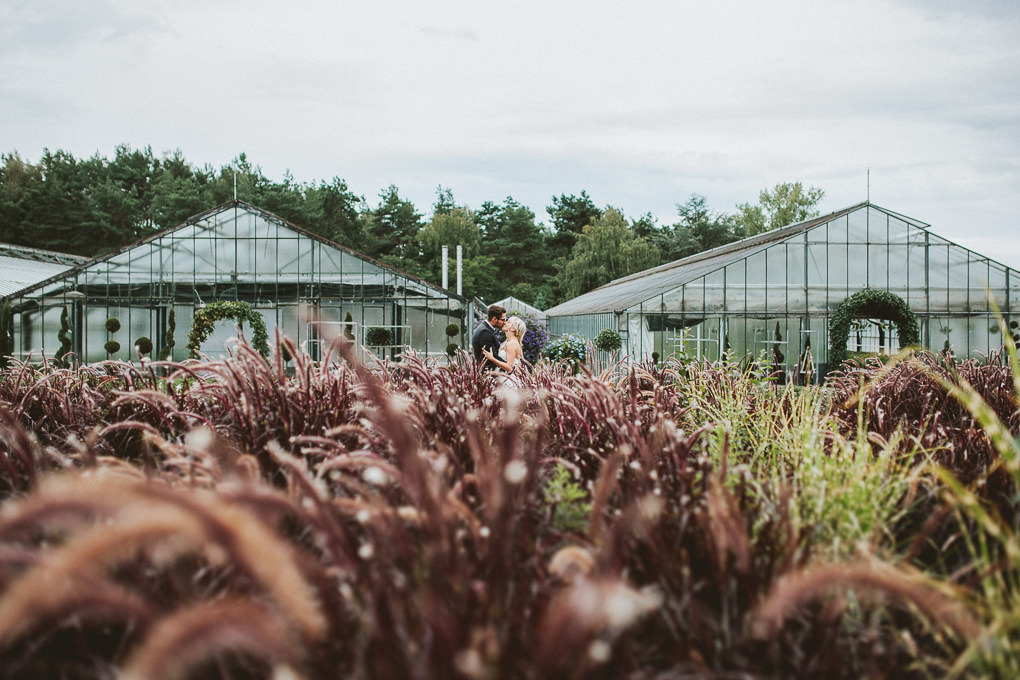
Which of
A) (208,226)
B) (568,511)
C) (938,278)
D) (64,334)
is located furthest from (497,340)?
(64,334)

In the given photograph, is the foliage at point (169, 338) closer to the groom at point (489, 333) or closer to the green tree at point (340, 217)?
the groom at point (489, 333)

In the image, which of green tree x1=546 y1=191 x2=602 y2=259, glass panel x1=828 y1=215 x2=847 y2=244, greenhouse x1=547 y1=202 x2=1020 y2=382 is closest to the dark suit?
greenhouse x1=547 y1=202 x2=1020 y2=382

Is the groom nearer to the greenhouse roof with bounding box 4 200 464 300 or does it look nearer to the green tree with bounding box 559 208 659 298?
the greenhouse roof with bounding box 4 200 464 300

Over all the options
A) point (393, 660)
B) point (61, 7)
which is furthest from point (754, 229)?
point (393, 660)

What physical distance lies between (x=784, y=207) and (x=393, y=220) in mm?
33896

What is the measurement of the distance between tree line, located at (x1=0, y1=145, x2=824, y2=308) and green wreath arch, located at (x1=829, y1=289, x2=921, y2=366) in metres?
29.6

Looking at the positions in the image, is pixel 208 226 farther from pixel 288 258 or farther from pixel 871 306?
pixel 871 306

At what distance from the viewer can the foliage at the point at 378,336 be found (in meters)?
18.2

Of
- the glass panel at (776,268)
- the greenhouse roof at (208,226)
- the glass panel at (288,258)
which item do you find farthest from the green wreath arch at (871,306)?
the glass panel at (288,258)

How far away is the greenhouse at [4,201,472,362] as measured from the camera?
18938mm

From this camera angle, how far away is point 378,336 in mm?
18219

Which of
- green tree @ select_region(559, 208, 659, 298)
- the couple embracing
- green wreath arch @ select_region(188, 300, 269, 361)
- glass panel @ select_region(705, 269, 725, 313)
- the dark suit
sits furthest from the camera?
green tree @ select_region(559, 208, 659, 298)

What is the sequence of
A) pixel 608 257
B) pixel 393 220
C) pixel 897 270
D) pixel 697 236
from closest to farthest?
pixel 897 270, pixel 608 257, pixel 697 236, pixel 393 220

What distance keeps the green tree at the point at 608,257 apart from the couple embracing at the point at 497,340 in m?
38.9
